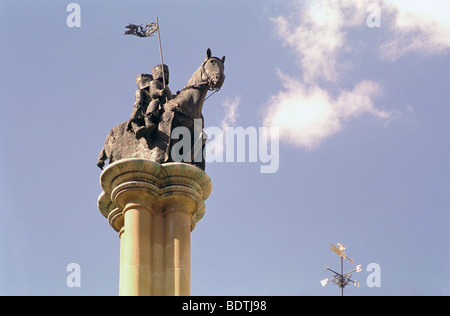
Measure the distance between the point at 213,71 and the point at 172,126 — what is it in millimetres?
1699

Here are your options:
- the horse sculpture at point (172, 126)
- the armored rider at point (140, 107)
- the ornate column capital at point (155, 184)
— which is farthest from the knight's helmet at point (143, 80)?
the ornate column capital at point (155, 184)

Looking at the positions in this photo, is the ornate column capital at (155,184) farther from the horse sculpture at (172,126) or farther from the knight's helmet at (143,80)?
the knight's helmet at (143,80)

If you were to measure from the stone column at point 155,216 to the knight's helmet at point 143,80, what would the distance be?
264 cm

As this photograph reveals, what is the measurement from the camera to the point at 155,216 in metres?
21.4

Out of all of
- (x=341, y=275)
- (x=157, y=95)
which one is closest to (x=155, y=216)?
(x=157, y=95)

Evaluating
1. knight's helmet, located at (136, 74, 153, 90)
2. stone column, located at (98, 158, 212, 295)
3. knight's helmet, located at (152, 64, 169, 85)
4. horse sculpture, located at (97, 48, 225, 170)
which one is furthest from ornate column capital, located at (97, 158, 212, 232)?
knight's helmet, located at (152, 64, 169, 85)

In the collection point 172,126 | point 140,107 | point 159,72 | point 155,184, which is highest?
point 159,72

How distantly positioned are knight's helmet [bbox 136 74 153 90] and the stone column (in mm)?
2635

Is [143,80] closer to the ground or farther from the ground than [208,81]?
farther from the ground

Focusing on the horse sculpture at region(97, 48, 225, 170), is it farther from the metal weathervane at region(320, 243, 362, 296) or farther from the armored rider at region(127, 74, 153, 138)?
the metal weathervane at region(320, 243, 362, 296)

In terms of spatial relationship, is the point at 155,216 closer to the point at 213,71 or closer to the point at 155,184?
the point at 155,184
